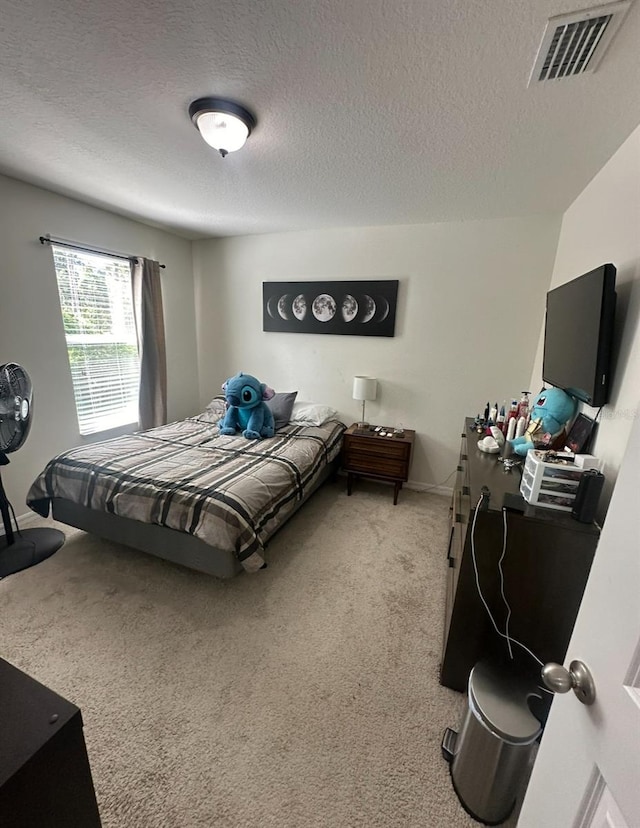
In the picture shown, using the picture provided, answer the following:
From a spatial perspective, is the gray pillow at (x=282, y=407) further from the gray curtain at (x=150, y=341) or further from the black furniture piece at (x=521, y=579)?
the black furniture piece at (x=521, y=579)

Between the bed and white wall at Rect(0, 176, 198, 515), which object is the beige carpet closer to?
the bed

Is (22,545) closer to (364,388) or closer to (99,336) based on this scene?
(99,336)

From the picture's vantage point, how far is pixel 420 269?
2.95m

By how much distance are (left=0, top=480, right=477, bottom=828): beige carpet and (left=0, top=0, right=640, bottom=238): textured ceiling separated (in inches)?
94.9

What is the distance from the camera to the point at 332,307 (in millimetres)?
3252

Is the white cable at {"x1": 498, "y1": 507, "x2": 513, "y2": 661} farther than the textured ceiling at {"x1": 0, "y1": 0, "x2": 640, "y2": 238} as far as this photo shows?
Yes

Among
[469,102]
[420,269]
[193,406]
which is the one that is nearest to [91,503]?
[193,406]

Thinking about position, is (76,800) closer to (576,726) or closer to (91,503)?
(576,726)

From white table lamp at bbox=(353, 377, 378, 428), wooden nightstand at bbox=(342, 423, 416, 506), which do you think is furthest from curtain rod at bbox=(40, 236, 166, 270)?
wooden nightstand at bbox=(342, 423, 416, 506)

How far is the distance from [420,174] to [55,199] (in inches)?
105

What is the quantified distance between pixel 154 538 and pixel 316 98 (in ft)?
7.62

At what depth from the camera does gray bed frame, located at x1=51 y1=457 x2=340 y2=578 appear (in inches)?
71.1

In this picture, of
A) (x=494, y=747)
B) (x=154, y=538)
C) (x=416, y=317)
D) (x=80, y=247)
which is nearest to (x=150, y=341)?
(x=80, y=247)

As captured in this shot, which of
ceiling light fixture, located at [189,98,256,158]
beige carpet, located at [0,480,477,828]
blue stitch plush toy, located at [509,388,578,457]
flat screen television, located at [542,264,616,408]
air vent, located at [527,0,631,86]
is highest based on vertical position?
air vent, located at [527,0,631,86]
